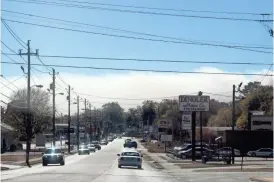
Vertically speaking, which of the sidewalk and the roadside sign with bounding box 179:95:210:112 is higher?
the roadside sign with bounding box 179:95:210:112

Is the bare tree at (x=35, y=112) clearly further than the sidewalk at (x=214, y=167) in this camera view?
Yes

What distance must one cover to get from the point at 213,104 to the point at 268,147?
9616 centimetres

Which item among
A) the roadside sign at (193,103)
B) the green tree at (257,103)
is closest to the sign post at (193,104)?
the roadside sign at (193,103)

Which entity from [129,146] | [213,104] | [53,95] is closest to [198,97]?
[53,95]

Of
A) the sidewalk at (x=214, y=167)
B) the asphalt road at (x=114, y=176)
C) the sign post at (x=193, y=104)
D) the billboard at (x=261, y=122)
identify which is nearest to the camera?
the asphalt road at (x=114, y=176)

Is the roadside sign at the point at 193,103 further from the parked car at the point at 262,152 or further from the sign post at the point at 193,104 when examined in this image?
the parked car at the point at 262,152

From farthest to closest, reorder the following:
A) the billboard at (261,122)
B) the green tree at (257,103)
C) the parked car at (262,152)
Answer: the green tree at (257,103), the billboard at (261,122), the parked car at (262,152)

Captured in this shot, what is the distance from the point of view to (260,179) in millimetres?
28938

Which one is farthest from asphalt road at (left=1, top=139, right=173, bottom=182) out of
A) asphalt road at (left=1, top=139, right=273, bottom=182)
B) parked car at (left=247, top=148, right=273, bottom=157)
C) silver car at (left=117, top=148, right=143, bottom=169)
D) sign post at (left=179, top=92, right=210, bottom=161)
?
parked car at (left=247, top=148, right=273, bottom=157)

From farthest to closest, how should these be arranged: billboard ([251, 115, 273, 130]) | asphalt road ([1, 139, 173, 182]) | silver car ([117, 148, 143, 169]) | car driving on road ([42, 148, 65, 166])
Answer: billboard ([251, 115, 273, 130]) < car driving on road ([42, 148, 65, 166]) < silver car ([117, 148, 143, 169]) < asphalt road ([1, 139, 173, 182])

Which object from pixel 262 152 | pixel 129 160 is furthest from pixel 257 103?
pixel 129 160

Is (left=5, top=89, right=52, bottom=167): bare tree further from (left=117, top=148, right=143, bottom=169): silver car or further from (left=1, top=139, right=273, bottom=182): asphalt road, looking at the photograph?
(left=1, top=139, right=273, bottom=182): asphalt road

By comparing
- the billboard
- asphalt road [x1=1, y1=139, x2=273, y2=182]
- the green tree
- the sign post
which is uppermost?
the green tree

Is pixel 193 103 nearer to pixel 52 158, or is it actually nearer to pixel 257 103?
pixel 52 158
